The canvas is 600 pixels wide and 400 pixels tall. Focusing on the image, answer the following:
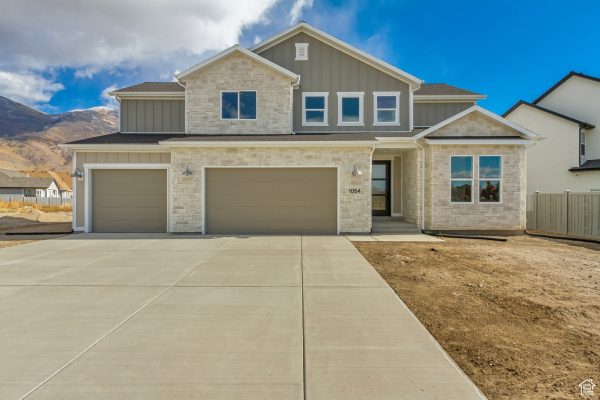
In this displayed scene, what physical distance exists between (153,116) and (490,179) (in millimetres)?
14907

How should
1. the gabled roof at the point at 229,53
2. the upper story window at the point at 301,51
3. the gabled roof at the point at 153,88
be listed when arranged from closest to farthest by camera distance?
the gabled roof at the point at 229,53 → the upper story window at the point at 301,51 → the gabled roof at the point at 153,88

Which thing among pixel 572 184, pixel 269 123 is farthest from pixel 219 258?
pixel 572 184

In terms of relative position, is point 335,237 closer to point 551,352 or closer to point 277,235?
point 277,235

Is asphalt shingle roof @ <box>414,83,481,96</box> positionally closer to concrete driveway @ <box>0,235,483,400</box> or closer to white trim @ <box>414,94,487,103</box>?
white trim @ <box>414,94,487,103</box>

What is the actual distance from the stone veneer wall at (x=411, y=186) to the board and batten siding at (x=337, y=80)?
5.50ft

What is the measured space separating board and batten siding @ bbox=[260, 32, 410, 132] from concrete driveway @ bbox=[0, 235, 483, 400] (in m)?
9.04

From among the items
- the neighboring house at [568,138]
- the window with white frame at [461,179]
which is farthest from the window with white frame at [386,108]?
the neighboring house at [568,138]

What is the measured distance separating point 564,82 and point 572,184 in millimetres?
6690

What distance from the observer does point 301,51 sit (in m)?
14.3

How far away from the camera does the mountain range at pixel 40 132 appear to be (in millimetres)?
97000

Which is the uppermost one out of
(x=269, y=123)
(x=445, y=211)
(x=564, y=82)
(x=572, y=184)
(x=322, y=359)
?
(x=564, y=82)

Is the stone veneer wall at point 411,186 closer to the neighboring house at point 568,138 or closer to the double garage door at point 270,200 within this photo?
the double garage door at point 270,200

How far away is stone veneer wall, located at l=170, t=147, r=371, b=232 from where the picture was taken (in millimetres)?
11641

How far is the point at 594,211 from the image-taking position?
11250mm
